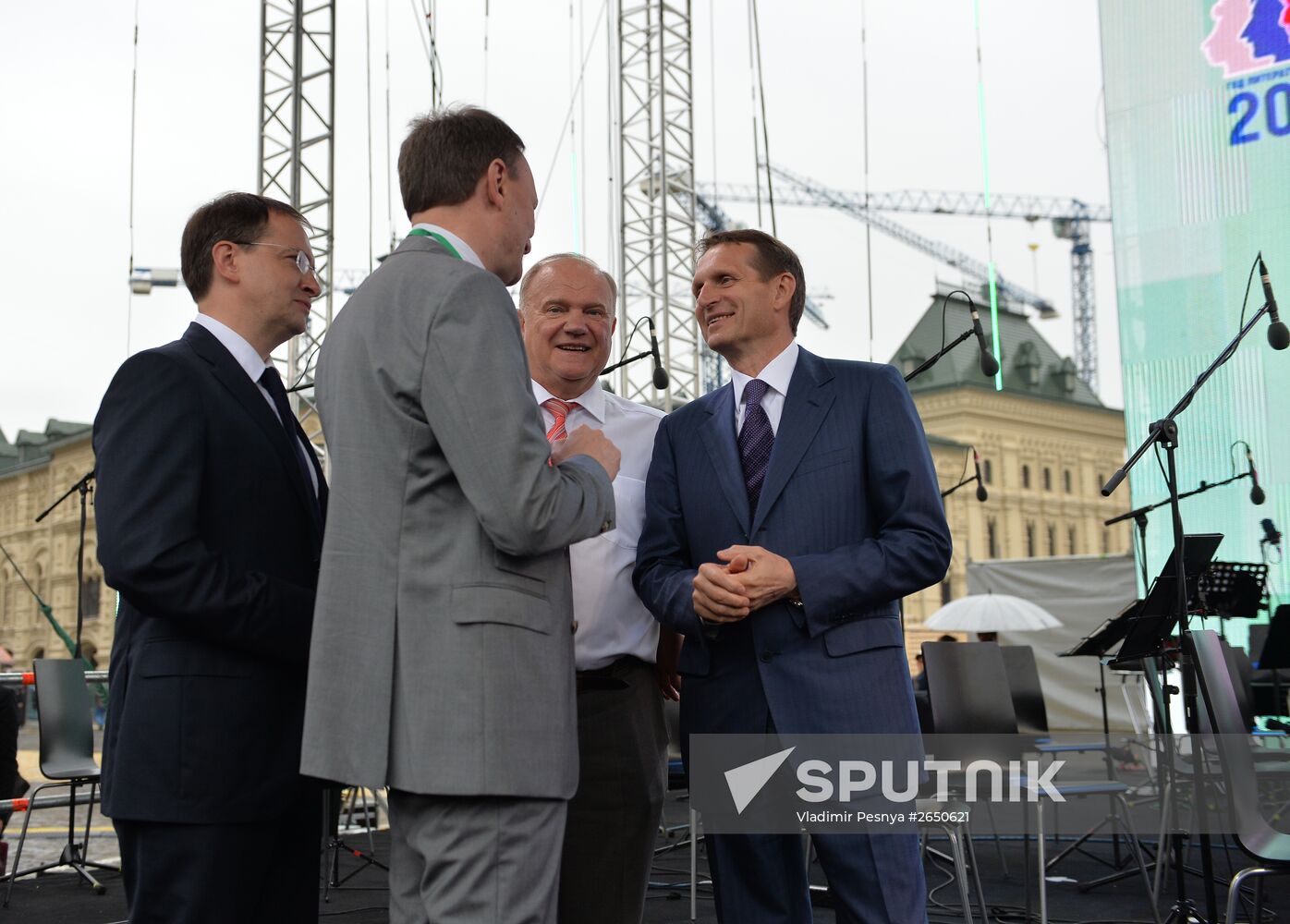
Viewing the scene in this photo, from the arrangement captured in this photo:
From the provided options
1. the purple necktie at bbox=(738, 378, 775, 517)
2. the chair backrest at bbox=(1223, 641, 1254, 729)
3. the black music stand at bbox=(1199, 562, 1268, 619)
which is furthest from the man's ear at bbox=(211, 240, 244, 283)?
the black music stand at bbox=(1199, 562, 1268, 619)

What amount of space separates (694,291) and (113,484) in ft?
3.75

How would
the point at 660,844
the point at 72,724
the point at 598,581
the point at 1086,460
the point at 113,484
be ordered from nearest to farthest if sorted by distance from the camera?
the point at 113,484, the point at 598,581, the point at 72,724, the point at 660,844, the point at 1086,460

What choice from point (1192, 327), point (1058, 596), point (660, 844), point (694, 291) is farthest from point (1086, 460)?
point (694, 291)

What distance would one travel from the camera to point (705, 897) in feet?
17.7

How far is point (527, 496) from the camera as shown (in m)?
1.66

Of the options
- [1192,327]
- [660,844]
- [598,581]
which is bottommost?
[660,844]

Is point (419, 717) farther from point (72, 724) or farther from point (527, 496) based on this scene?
point (72, 724)

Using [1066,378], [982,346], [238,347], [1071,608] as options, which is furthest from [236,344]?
[1066,378]

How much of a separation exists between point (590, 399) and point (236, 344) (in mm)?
747

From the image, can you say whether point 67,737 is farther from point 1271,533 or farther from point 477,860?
point 1271,533

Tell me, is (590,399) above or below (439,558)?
above

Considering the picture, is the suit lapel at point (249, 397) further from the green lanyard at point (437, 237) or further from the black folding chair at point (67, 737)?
the black folding chair at point (67, 737)

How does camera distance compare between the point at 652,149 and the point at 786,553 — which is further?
the point at 652,149

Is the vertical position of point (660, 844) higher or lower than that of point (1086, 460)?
lower
